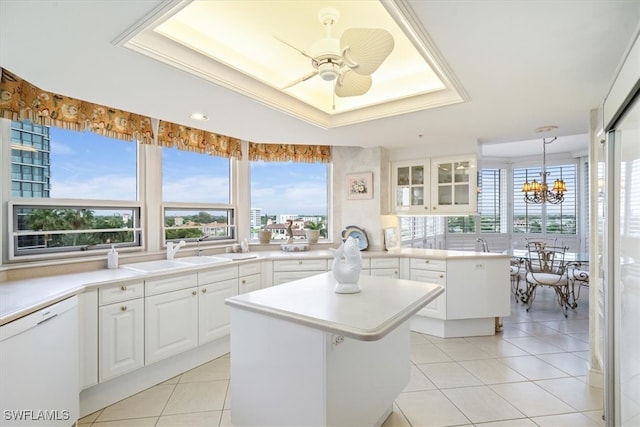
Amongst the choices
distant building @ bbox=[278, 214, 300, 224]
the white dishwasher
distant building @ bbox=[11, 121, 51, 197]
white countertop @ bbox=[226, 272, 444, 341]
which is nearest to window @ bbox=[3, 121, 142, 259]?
distant building @ bbox=[11, 121, 51, 197]

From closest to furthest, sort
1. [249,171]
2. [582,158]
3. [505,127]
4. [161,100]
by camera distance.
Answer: [161,100] < [505,127] < [249,171] < [582,158]

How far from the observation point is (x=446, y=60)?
6.06 ft

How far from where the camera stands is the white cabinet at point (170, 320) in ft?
8.04

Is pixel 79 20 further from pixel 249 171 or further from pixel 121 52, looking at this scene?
pixel 249 171

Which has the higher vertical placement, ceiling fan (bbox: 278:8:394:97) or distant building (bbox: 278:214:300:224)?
ceiling fan (bbox: 278:8:394:97)

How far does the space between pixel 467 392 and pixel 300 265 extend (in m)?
1.97

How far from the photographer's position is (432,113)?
2.77 metres

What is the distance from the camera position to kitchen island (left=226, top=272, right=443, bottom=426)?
4.66 feet

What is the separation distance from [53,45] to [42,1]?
15.2 inches

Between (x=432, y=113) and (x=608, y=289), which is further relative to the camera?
(x=432, y=113)

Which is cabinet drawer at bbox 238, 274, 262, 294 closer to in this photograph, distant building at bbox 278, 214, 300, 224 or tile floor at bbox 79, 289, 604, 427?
tile floor at bbox 79, 289, 604, 427

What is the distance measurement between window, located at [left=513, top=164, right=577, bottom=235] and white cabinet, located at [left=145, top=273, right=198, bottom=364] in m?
6.85

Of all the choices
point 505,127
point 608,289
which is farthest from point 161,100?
point 505,127

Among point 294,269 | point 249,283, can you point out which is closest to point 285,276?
point 294,269
